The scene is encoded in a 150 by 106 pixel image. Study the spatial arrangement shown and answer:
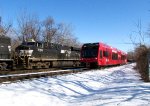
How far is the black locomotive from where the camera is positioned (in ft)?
82.4

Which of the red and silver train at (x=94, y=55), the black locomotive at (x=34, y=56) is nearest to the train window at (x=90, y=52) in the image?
the red and silver train at (x=94, y=55)

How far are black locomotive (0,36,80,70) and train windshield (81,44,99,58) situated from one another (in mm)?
4113

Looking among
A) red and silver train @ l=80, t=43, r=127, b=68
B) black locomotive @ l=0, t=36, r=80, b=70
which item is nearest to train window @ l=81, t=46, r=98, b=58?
red and silver train @ l=80, t=43, r=127, b=68

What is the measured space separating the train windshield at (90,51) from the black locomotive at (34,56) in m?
4.11

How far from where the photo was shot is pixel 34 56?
29078 mm

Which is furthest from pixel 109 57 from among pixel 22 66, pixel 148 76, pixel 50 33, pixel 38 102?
pixel 50 33

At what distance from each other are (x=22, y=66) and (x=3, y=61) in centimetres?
334

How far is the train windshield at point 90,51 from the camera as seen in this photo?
29578 millimetres

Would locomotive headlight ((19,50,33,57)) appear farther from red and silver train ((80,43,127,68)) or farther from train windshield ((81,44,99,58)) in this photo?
train windshield ((81,44,99,58))

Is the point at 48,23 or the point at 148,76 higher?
the point at 48,23

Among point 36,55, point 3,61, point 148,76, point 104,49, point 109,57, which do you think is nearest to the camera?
point 148,76

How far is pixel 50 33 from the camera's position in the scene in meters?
75.7

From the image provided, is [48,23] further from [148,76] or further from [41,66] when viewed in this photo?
[148,76]

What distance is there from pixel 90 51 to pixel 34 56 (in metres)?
5.80
